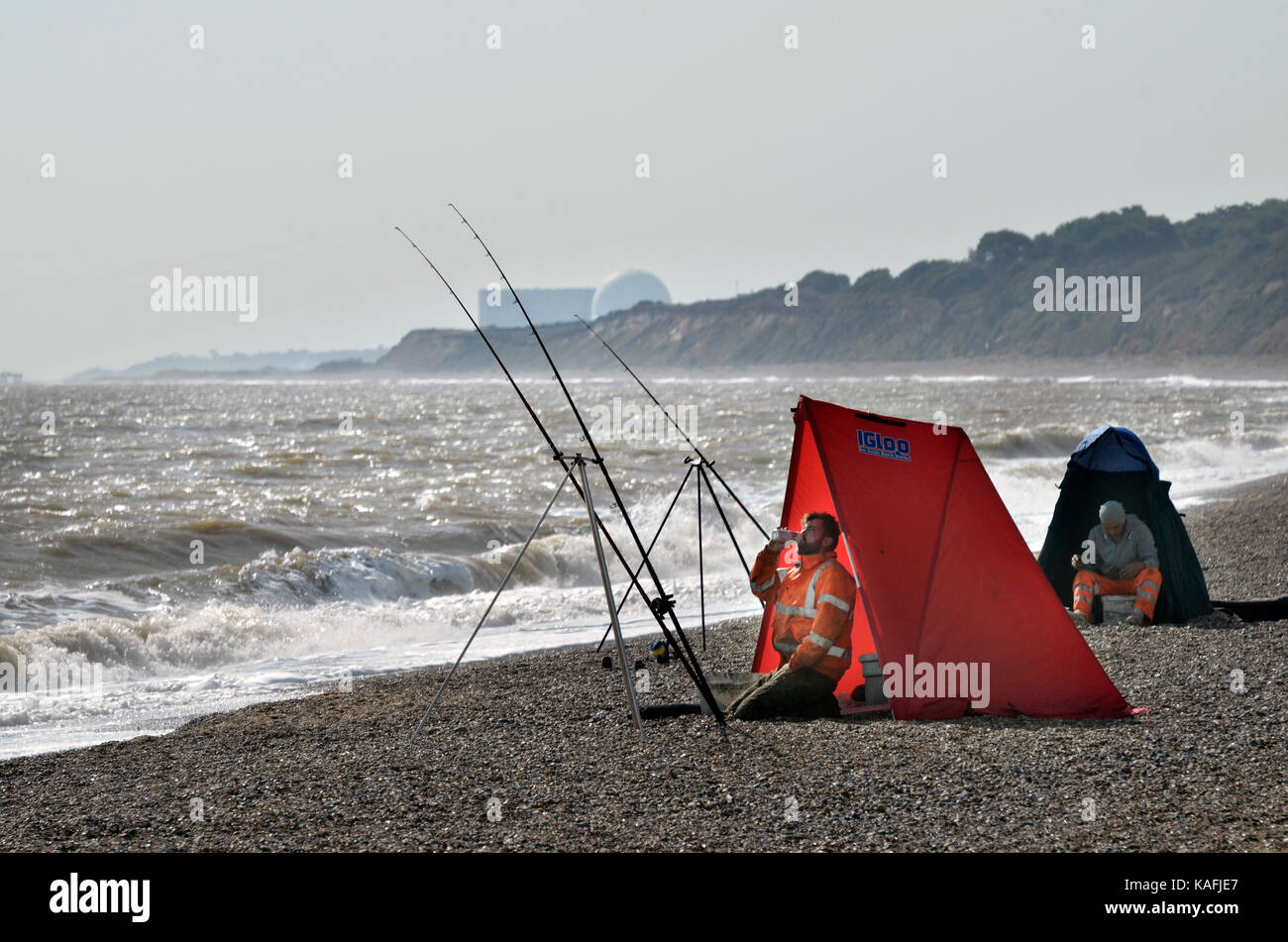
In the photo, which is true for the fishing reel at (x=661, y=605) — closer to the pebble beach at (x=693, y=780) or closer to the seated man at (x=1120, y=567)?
the pebble beach at (x=693, y=780)

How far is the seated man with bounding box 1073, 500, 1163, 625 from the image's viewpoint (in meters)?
9.74

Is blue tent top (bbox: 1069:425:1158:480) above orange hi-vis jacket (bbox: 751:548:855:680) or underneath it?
above

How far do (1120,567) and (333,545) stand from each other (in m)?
12.9

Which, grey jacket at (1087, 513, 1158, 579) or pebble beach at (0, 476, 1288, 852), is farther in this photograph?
grey jacket at (1087, 513, 1158, 579)

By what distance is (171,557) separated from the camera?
18.3 meters

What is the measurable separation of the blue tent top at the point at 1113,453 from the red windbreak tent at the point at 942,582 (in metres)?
3.14

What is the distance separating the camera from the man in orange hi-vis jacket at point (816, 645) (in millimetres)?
7254

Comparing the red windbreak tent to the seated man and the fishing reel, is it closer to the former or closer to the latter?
the fishing reel

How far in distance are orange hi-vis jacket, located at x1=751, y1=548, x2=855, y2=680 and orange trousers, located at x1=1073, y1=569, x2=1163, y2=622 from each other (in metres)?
3.49

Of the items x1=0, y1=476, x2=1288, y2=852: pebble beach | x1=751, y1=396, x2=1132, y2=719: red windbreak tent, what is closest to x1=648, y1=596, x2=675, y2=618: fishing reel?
x1=0, y1=476, x2=1288, y2=852: pebble beach
